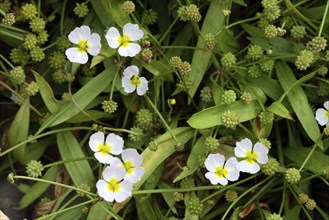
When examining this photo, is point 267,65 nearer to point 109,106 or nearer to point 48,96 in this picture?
point 109,106

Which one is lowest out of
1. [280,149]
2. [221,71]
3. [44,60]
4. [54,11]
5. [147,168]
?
[280,149]

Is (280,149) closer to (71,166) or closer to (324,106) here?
(324,106)

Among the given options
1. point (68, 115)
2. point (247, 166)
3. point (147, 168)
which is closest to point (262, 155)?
point (247, 166)

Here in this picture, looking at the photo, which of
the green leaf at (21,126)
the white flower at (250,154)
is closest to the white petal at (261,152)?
the white flower at (250,154)

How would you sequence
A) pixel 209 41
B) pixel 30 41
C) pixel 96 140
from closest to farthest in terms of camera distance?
pixel 96 140 < pixel 209 41 < pixel 30 41

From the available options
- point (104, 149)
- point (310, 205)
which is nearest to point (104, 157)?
point (104, 149)

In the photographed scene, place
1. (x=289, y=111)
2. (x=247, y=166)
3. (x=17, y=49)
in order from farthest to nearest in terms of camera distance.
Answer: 1. (x=17, y=49)
2. (x=289, y=111)
3. (x=247, y=166)

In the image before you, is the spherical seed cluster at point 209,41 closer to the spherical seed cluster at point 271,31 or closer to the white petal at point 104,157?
the spherical seed cluster at point 271,31
